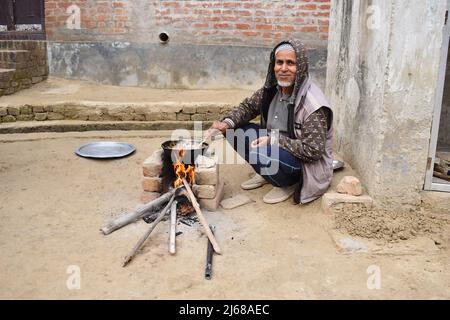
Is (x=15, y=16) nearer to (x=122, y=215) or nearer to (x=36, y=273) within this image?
(x=122, y=215)

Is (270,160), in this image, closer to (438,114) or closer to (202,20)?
(438,114)

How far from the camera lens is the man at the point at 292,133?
3.79 metres

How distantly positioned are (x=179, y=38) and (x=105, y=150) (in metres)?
2.81

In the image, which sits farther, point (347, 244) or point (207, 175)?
point (207, 175)

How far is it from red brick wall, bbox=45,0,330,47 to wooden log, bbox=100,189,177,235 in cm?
423

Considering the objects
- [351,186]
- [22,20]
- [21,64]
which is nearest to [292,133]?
[351,186]

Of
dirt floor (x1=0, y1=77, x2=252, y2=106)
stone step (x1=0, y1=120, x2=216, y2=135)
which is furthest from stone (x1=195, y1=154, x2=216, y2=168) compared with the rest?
dirt floor (x1=0, y1=77, x2=252, y2=106)

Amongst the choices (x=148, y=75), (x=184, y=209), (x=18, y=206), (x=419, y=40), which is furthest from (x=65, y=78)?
(x=419, y=40)

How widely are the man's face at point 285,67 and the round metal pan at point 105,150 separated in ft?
7.77

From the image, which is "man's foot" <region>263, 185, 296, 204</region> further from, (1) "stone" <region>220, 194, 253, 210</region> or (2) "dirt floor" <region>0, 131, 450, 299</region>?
(1) "stone" <region>220, 194, 253, 210</region>

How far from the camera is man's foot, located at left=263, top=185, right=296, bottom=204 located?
13.7 feet

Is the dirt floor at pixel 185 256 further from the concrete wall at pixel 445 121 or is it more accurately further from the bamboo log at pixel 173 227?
the concrete wall at pixel 445 121

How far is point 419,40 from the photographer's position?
3455 mm

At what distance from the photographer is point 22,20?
8.39m
